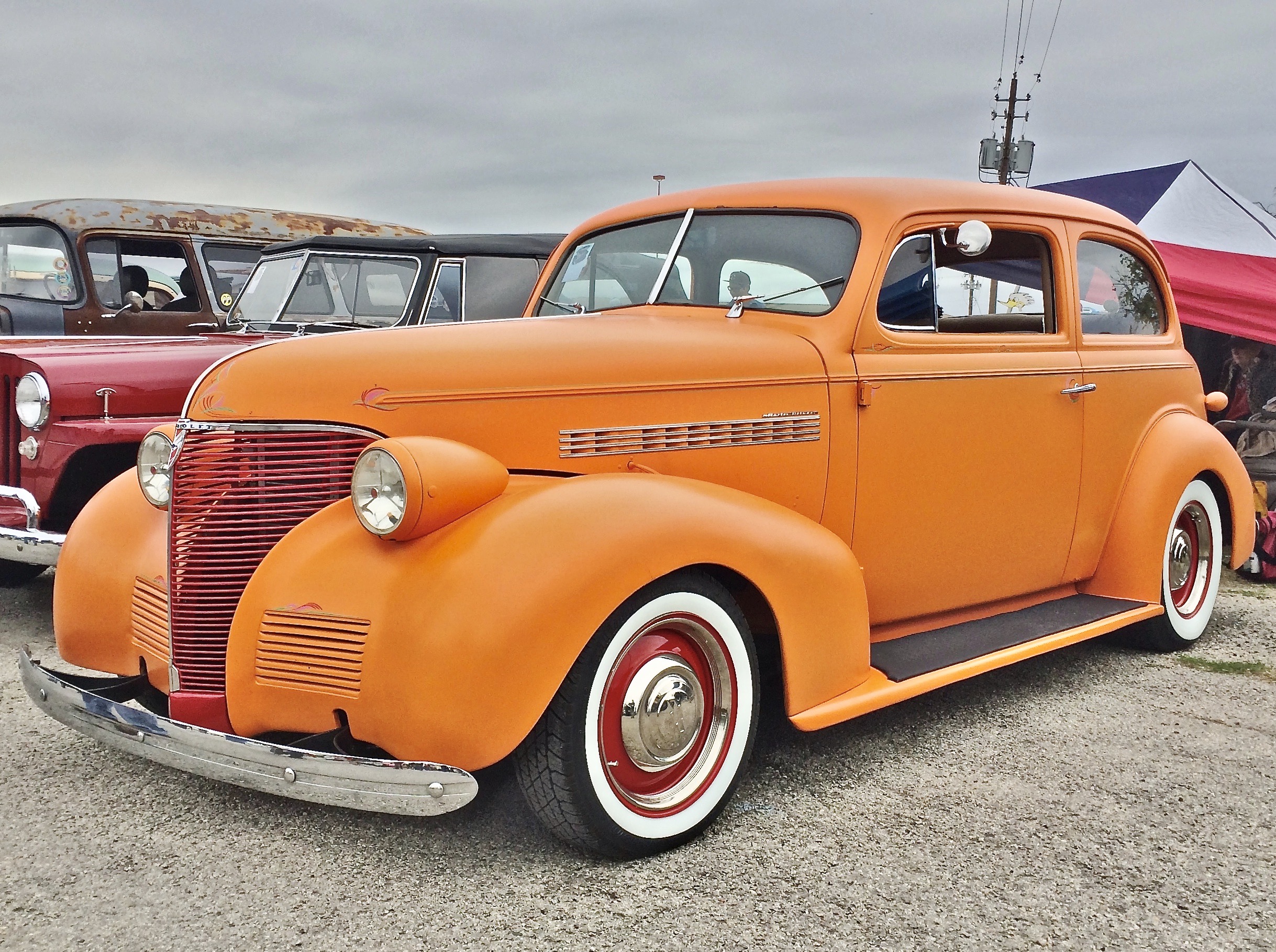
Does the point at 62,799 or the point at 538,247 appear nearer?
the point at 62,799

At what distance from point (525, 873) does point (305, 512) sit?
3.37 ft

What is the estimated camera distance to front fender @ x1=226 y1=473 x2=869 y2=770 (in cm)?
227

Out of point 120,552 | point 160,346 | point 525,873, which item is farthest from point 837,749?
point 160,346

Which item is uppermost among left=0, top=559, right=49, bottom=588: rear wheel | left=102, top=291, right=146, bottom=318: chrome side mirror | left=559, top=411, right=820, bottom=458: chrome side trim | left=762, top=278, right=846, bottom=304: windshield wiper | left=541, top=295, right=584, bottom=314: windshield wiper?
left=762, top=278, right=846, bottom=304: windshield wiper

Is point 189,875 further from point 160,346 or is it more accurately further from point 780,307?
point 160,346

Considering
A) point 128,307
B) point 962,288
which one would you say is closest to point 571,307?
point 962,288

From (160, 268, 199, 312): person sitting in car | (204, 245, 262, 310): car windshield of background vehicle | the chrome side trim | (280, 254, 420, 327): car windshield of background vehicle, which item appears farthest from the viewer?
(204, 245, 262, 310): car windshield of background vehicle

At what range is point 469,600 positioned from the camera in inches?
90.0

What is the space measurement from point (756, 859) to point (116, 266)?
256 inches

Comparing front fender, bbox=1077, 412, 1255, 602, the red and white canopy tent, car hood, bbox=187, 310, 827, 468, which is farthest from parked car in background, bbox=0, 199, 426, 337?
the red and white canopy tent

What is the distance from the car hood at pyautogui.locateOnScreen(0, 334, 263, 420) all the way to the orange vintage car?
158cm

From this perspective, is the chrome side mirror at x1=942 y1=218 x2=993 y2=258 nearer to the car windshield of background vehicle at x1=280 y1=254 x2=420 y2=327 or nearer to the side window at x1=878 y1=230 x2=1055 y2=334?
the side window at x1=878 y1=230 x2=1055 y2=334

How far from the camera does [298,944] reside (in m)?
2.20

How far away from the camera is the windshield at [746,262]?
3.45 m
